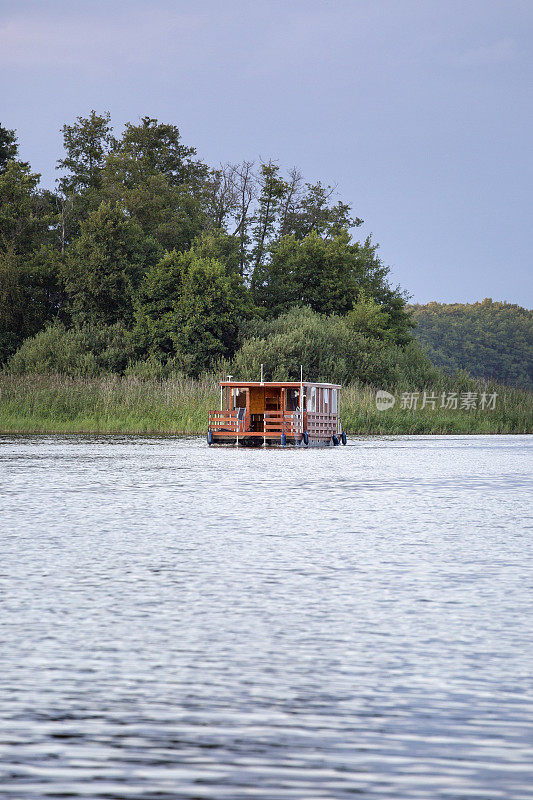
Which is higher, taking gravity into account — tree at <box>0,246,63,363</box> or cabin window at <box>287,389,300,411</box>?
tree at <box>0,246,63,363</box>

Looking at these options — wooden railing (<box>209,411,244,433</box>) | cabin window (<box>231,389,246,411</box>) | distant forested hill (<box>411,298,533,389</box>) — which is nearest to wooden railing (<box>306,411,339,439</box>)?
wooden railing (<box>209,411,244,433</box>)

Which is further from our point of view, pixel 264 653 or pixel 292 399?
pixel 292 399

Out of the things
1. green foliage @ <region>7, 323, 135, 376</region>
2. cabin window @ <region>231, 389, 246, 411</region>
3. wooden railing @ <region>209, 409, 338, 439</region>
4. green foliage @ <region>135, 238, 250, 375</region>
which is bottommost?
wooden railing @ <region>209, 409, 338, 439</region>

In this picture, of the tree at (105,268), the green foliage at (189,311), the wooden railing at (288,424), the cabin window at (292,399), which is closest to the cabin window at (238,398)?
the cabin window at (292,399)

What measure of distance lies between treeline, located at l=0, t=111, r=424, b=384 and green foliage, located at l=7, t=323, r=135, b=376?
0.32 feet

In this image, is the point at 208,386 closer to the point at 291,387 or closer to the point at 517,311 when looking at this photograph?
the point at 291,387

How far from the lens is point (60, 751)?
464cm

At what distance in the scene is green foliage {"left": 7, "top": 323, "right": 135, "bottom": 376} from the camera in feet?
205

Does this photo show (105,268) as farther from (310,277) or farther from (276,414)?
(276,414)

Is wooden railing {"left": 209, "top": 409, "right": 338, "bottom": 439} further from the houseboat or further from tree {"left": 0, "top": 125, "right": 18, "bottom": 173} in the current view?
tree {"left": 0, "top": 125, "right": 18, "bottom": 173}

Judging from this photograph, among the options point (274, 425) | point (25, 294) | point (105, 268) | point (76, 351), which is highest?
point (105, 268)

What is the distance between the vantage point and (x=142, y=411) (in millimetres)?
45094

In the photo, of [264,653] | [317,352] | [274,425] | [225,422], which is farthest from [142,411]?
[264,653]

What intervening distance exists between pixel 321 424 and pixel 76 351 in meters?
26.5
